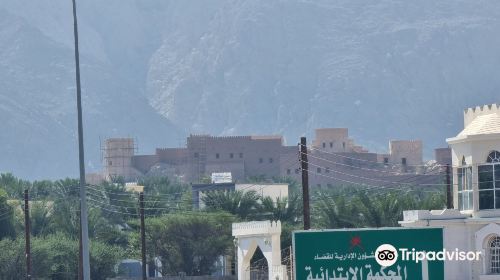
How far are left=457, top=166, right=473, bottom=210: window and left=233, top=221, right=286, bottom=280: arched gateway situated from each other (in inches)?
391

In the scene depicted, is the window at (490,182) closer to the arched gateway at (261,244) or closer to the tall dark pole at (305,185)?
the tall dark pole at (305,185)

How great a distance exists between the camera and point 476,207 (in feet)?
166

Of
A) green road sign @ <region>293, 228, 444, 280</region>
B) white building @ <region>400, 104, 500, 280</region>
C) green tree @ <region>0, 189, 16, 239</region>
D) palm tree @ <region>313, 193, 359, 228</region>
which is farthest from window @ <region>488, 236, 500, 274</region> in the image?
green tree @ <region>0, 189, 16, 239</region>

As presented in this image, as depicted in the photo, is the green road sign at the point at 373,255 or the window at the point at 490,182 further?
the window at the point at 490,182

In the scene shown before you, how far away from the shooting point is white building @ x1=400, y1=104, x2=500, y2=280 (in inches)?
1937

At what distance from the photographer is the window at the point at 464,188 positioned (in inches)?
2010

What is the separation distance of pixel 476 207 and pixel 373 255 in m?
6.77

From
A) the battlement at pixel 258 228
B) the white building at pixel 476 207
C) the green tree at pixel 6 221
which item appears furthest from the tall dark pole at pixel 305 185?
the green tree at pixel 6 221

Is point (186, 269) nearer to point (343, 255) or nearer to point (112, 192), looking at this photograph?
point (112, 192)

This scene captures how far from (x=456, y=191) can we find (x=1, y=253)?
1509 inches

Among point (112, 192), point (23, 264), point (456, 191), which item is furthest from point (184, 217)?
point (456, 191)

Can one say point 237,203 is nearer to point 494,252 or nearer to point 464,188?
point 464,188

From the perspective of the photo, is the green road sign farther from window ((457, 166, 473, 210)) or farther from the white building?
window ((457, 166, 473, 210))

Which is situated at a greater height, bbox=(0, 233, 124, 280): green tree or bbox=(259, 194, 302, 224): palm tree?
bbox=(259, 194, 302, 224): palm tree
